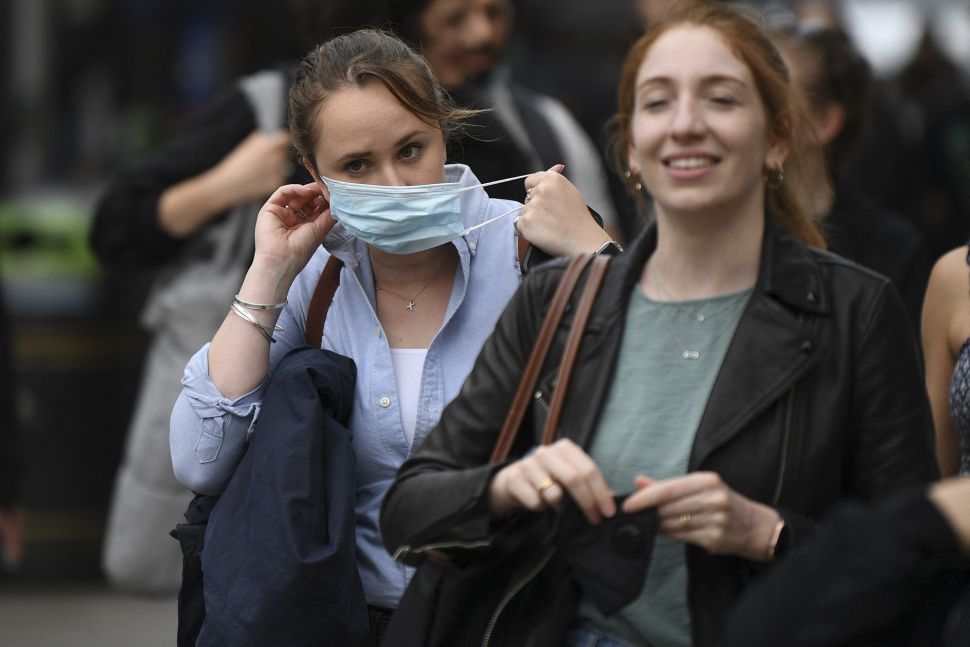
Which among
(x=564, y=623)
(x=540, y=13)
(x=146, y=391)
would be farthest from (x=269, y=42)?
(x=564, y=623)

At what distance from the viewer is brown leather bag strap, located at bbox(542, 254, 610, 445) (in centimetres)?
258

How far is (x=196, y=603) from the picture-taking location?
10.3 ft

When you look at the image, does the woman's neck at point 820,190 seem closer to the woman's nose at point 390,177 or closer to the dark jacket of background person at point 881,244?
the dark jacket of background person at point 881,244

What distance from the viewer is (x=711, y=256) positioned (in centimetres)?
263

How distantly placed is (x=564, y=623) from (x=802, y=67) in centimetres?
249

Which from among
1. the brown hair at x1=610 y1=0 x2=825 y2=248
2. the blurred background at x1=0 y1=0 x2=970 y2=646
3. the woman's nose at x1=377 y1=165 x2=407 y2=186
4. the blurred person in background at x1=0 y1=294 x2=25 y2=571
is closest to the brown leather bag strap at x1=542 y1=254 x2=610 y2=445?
the brown hair at x1=610 y1=0 x2=825 y2=248

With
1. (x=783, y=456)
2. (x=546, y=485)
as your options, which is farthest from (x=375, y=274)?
(x=783, y=456)

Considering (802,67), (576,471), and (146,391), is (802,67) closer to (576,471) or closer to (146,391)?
(146,391)

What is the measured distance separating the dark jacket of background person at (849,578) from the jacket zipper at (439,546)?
0.44m

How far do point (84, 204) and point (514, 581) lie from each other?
5202mm

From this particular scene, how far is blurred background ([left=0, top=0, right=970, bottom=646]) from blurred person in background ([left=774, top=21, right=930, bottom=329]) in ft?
7.47

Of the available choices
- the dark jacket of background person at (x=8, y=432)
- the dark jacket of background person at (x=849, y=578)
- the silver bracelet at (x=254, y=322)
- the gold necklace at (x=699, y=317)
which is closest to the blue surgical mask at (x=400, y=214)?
the silver bracelet at (x=254, y=322)

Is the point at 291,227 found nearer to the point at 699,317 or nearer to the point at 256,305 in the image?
the point at 256,305

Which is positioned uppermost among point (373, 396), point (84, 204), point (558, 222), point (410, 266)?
point (558, 222)
